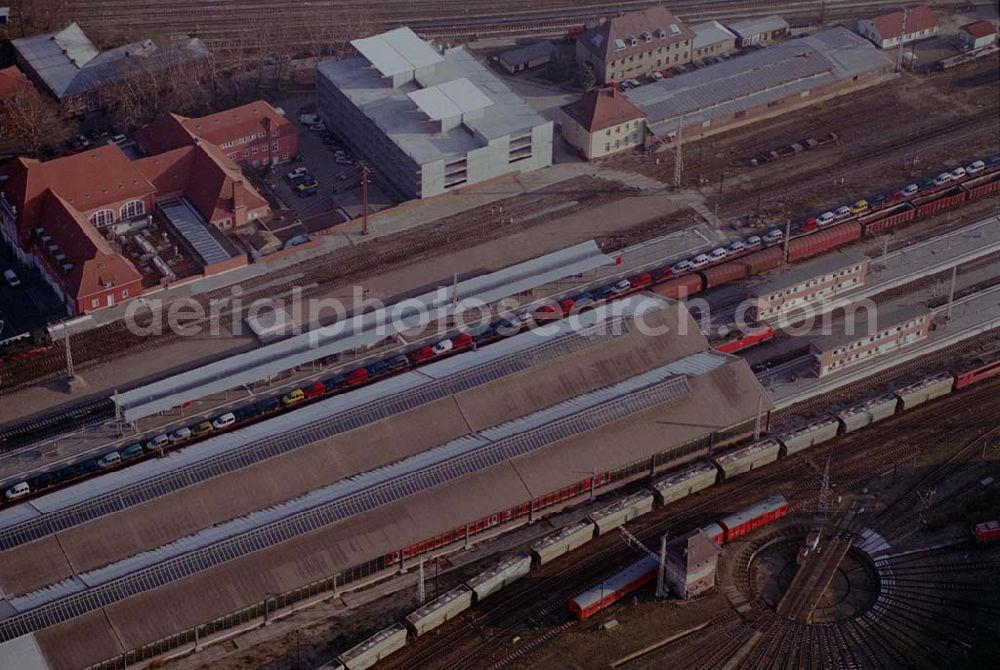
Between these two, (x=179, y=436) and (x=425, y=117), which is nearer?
(x=179, y=436)

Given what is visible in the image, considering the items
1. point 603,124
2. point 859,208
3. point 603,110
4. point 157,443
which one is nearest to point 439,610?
point 157,443

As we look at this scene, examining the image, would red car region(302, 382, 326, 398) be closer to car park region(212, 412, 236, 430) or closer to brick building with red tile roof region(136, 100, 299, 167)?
car park region(212, 412, 236, 430)

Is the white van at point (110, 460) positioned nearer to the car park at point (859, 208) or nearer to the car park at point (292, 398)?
the car park at point (292, 398)

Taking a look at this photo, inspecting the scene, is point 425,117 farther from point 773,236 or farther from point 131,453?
point 131,453

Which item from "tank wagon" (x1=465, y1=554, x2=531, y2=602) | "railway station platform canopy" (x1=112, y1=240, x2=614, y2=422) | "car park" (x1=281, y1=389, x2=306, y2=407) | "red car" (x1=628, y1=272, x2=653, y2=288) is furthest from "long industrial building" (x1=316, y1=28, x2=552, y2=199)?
"tank wagon" (x1=465, y1=554, x2=531, y2=602)

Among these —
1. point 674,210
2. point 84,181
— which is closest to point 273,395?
point 84,181
